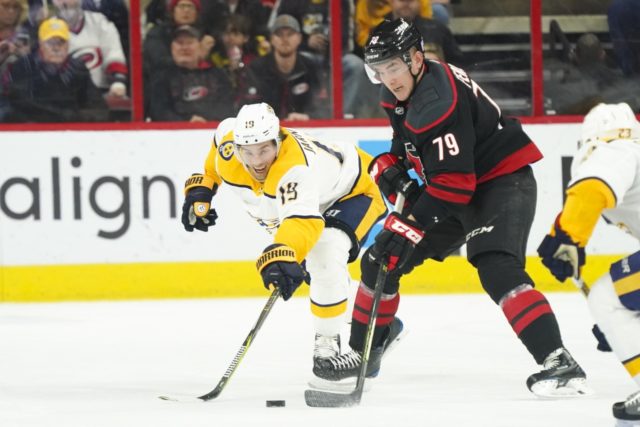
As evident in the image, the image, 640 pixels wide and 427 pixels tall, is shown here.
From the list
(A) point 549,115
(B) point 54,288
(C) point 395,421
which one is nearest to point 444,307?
(A) point 549,115

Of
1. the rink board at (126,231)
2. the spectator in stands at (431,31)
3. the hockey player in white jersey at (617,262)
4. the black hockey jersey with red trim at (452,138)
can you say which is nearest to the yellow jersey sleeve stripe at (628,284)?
the hockey player in white jersey at (617,262)

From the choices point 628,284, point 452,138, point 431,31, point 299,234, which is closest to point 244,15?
point 431,31

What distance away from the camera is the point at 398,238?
4.04 metres

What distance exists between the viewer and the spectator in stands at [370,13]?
702 centimetres

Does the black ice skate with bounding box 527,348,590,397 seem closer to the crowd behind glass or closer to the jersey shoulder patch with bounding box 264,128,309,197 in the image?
the jersey shoulder patch with bounding box 264,128,309,197

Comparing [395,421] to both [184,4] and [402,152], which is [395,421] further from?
[184,4]

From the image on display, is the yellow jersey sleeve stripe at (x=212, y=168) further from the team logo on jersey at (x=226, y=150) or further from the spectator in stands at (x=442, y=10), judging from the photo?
the spectator in stands at (x=442, y=10)

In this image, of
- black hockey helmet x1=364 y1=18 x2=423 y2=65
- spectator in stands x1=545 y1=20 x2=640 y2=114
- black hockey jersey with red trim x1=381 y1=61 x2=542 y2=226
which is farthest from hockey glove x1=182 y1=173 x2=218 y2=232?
spectator in stands x1=545 y1=20 x2=640 y2=114

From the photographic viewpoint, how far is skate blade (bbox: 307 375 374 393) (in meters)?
4.31

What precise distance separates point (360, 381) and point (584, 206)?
1.02 m

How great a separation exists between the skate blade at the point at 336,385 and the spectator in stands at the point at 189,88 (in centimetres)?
290

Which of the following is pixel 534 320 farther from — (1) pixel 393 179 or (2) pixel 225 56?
(2) pixel 225 56

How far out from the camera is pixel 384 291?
14.4ft

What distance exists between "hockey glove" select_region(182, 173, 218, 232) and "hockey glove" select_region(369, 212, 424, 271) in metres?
0.83
